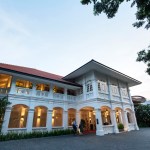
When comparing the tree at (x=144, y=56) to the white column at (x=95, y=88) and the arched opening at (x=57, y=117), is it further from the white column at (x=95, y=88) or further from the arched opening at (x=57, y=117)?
the arched opening at (x=57, y=117)

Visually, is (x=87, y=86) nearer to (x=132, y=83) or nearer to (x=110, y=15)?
(x=132, y=83)

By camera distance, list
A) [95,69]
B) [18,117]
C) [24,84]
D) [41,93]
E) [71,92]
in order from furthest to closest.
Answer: [71,92] → [95,69] → [18,117] → [41,93] → [24,84]

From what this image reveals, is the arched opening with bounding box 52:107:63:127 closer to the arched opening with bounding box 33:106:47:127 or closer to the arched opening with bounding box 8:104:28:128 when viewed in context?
the arched opening with bounding box 33:106:47:127

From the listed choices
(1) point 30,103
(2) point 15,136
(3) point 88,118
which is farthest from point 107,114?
(2) point 15,136

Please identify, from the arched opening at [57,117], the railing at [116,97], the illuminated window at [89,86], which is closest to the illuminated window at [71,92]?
the arched opening at [57,117]

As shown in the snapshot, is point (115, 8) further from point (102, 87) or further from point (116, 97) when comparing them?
point (116, 97)

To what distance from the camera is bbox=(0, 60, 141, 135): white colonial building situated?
13972 millimetres

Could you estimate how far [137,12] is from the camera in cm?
625

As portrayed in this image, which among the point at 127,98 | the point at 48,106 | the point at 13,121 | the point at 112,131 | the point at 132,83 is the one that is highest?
the point at 132,83

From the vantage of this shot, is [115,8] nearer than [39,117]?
Yes

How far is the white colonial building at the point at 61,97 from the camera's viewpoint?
45.8ft

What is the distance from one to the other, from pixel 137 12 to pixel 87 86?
41.8 feet

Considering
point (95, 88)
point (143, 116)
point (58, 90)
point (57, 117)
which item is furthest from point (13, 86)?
point (143, 116)

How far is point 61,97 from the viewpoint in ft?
57.5
